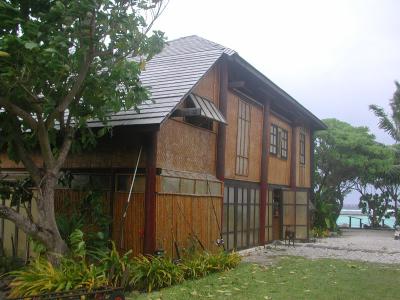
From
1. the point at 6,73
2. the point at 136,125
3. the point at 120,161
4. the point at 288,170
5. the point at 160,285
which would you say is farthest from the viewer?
the point at 288,170

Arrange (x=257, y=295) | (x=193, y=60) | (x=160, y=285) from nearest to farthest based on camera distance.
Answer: (x=257, y=295) → (x=160, y=285) → (x=193, y=60)

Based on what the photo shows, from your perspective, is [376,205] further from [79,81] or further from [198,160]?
[79,81]

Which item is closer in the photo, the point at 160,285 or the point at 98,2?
A: the point at 98,2

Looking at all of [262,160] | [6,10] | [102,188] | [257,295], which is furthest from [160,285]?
[262,160]

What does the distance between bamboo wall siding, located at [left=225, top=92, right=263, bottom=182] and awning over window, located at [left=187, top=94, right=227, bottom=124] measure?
1.61m

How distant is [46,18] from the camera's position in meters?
8.01

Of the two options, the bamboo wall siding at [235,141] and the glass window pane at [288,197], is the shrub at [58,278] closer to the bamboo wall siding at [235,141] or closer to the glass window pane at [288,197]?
the bamboo wall siding at [235,141]

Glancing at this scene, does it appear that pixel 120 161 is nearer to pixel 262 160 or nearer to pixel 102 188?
pixel 102 188

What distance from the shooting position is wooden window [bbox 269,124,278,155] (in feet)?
60.4

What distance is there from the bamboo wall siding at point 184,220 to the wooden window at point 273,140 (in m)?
5.75

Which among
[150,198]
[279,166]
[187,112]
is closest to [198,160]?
[187,112]

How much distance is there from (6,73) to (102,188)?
4.03 metres

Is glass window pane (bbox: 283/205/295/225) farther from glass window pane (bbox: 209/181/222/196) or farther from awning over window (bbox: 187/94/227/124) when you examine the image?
awning over window (bbox: 187/94/227/124)

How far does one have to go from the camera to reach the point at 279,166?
63.9 ft
